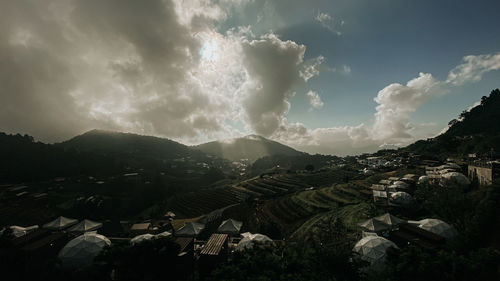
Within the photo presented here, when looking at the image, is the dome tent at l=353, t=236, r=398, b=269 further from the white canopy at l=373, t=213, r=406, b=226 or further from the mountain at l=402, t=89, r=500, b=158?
the mountain at l=402, t=89, r=500, b=158

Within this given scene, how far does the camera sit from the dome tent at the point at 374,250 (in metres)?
22.4

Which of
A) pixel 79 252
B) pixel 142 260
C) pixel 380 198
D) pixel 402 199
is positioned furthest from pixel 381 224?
pixel 79 252

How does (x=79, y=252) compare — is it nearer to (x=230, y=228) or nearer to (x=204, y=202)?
(x=230, y=228)

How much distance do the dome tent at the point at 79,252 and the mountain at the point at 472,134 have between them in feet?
448

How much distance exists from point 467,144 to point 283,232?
11820 centimetres

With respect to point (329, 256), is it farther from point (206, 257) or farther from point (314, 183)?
point (314, 183)

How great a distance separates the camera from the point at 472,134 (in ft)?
438

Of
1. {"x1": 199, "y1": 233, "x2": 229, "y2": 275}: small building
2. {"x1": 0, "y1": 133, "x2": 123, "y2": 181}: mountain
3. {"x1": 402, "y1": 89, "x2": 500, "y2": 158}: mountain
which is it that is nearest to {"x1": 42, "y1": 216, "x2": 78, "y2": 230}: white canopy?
{"x1": 199, "y1": 233, "x2": 229, "y2": 275}: small building

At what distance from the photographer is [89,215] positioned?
75.2m

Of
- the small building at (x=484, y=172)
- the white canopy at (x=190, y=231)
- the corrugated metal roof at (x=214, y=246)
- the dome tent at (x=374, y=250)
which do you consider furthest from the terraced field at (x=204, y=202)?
the small building at (x=484, y=172)

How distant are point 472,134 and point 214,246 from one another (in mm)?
187434

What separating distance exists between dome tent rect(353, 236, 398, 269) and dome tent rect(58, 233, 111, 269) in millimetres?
31241

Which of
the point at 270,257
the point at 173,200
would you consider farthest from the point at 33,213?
the point at 270,257

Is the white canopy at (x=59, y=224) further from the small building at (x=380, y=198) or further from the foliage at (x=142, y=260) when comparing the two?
the small building at (x=380, y=198)
